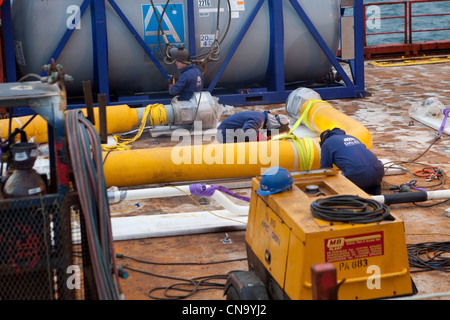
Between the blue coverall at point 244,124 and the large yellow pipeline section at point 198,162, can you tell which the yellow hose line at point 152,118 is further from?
the large yellow pipeline section at point 198,162

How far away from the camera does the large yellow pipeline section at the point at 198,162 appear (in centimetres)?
754

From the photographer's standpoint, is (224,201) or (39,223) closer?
(39,223)

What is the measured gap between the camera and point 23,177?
413cm

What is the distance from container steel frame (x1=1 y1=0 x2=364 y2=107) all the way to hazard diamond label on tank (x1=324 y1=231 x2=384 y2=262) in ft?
25.2

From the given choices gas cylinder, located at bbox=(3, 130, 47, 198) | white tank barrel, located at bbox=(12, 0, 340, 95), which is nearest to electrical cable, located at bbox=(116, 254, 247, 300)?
gas cylinder, located at bbox=(3, 130, 47, 198)

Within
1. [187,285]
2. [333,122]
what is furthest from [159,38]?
[187,285]

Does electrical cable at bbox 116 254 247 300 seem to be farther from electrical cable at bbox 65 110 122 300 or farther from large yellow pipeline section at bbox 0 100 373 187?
large yellow pipeline section at bbox 0 100 373 187

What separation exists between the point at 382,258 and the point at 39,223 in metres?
2.30

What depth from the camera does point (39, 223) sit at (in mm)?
4008

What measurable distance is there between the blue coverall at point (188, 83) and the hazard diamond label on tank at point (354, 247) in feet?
21.7

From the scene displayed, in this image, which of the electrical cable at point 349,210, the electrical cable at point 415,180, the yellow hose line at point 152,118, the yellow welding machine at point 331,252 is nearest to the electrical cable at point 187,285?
the yellow welding machine at point 331,252
